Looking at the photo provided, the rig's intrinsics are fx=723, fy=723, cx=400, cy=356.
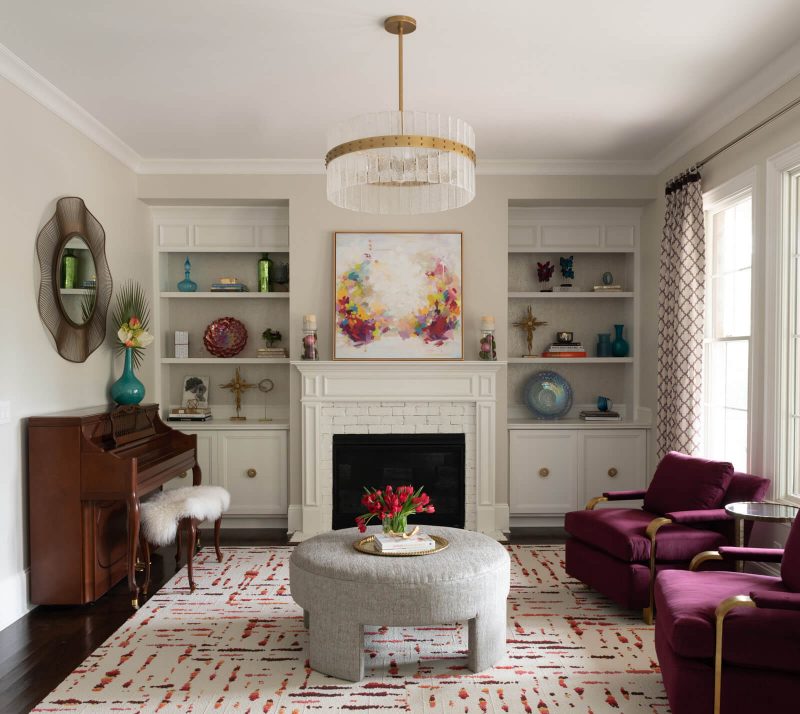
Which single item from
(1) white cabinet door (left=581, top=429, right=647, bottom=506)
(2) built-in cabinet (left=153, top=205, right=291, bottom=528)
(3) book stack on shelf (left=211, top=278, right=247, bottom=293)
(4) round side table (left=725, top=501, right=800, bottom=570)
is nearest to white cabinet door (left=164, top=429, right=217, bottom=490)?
(2) built-in cabinet (left=153, top=205, right=291, bottom=528)

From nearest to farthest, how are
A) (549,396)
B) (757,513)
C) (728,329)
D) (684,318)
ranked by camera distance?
(757,513) < (728,329) < (684,318) < (549,396)

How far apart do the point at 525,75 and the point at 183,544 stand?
3907mm

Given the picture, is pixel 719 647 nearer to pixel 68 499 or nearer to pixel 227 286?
pixel 68 499

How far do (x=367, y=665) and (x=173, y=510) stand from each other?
1619 millimetres

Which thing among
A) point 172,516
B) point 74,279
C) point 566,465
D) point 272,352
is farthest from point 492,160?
point 172,516

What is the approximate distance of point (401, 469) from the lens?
571cm

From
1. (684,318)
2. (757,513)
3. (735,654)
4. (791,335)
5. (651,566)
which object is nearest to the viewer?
(735,654)

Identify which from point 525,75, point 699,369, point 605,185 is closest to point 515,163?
point 605,185

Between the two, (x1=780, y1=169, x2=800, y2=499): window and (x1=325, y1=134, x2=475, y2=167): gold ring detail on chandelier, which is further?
(x1=780, y1=169, x2=800, y2=499): window

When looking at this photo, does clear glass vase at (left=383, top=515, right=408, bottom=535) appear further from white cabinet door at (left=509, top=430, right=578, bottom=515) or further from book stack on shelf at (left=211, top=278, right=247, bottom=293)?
book stack on shelf at (left=211, top=278, right=247, bottom=293)

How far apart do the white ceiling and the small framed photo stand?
2.07 m

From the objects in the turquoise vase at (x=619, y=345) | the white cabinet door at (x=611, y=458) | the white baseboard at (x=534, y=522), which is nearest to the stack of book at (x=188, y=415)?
the white baseboard at (x=534, y=522)

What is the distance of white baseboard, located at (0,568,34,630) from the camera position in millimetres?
3707

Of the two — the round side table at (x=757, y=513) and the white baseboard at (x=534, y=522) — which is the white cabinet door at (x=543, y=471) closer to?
the white baseboard at (x=534, y=522)
